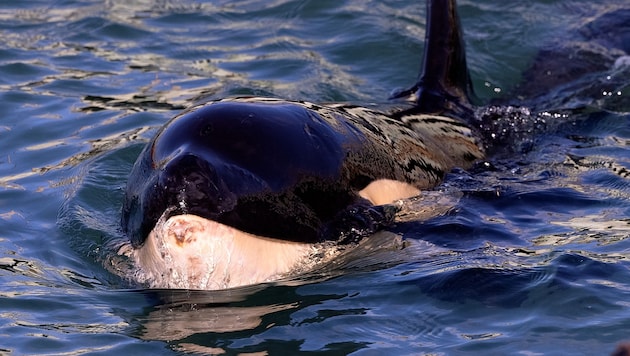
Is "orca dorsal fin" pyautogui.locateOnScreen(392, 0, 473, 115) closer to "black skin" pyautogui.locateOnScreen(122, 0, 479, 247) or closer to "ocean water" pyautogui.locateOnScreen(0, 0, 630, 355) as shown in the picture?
"ocean water" pyautogui.locateOnScreen(0, 0, 630, 355)

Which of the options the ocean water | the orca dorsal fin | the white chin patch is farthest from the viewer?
the orca dorsal fin

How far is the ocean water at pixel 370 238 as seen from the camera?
183 inches

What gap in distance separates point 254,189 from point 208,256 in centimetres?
36

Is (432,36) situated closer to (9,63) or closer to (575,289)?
(575,289)

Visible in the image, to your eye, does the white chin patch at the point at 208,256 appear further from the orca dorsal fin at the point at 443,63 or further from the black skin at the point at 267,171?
the orca dorsal fin at the point at 443,63

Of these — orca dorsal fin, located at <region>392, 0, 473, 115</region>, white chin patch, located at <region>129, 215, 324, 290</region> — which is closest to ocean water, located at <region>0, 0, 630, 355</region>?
white chin patch, located at <region>129, 215, 324, 290</region>

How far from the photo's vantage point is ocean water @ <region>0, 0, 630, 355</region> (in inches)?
183

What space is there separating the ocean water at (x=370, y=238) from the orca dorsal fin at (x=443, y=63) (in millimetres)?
505

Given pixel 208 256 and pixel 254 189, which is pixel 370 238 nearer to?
pixel 254 189

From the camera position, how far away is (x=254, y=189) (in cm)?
473

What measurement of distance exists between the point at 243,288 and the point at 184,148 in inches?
25.6

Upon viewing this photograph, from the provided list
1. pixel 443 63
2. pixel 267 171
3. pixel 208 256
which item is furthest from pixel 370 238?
pixel 443 63

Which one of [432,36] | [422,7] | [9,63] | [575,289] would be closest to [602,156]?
A: [432,36]

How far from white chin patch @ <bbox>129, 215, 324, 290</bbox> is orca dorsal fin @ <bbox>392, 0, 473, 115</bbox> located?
277 cm
